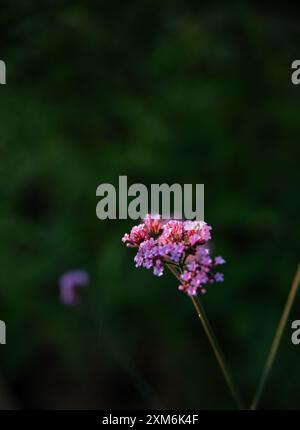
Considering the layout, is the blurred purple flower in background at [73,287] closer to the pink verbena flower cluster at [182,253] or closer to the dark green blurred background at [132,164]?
the dark green blurred background at [132,164]

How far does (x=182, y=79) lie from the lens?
4.70m

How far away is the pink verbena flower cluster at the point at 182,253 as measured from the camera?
1640mm

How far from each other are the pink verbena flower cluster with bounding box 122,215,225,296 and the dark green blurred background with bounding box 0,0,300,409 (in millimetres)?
2302

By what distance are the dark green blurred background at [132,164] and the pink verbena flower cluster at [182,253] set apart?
2.30m

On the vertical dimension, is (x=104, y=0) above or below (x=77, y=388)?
above

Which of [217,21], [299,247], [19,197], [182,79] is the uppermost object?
[217,21]

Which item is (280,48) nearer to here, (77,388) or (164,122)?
(164,122)

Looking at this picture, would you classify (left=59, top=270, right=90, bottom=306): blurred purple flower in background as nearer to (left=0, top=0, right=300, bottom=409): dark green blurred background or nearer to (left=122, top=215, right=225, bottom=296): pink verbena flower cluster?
(left=0, top=0, right=300, bottom=409): dark green blurred background

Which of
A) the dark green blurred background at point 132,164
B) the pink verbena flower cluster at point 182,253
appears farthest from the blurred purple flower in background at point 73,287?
the pink verbena flower cluster at point 182,253

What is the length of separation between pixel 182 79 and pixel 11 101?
1.52m

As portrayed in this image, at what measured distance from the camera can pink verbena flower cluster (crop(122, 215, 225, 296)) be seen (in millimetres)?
1640

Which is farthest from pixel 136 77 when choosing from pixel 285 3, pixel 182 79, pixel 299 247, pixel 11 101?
pixel 299 247

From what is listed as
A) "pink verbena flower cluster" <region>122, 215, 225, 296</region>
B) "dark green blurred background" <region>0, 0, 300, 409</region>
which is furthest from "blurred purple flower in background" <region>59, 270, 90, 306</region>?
"pink verbena flower cluster" <region>122, 215, 225, 296</region>
